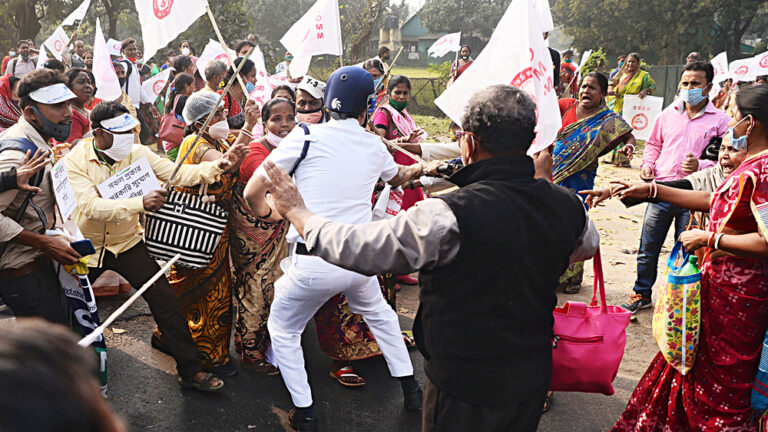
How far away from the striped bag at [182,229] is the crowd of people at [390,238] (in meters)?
0.05

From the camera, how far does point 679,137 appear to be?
18.1ft

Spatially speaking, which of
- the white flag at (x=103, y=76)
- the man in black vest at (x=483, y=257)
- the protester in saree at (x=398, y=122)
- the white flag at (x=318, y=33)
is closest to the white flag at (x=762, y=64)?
the protester in saree at (x=398, y=122)

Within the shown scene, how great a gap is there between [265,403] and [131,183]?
1.66 metres

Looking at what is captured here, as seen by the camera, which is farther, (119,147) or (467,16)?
(467,16)

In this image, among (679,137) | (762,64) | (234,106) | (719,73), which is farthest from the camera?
(719,73)

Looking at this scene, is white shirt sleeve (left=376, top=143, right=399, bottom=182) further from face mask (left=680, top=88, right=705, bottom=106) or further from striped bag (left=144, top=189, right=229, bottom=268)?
face mask (left=680, top=88, right=705, bottom=106)

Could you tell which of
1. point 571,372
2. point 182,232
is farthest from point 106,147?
point 571,372

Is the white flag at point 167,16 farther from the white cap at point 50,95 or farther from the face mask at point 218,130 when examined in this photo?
the white cap at point 50,95

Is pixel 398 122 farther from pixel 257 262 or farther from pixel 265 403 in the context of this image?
pixel 265 403

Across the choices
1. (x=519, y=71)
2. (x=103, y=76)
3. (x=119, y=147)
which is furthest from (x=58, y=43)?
(x=519, y=71)

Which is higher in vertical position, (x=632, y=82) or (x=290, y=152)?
(x=290, y=152)

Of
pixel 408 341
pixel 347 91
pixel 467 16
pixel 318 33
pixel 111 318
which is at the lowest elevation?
pixel 408 341

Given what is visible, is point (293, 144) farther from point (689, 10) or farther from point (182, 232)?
point (689, 10)

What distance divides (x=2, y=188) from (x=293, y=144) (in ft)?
4.87
